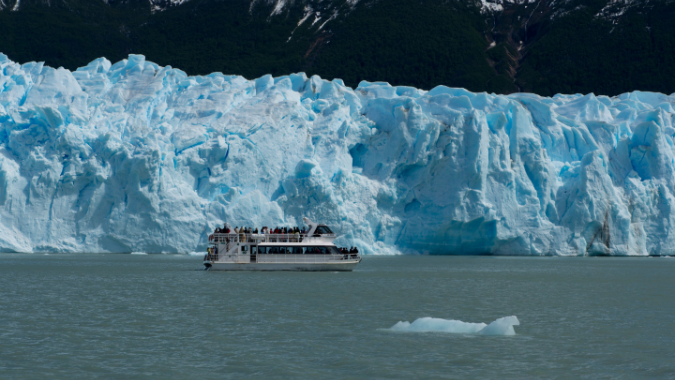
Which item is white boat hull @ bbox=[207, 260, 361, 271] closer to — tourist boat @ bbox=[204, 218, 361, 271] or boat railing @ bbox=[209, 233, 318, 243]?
tourist boat @ bbox=[204, 218, 361, 271]

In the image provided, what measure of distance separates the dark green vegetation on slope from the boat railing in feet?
124

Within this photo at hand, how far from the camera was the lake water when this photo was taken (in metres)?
9.74

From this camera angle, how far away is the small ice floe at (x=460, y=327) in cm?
1188

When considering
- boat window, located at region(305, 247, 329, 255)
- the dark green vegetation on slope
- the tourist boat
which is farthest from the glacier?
the dark green vegetation on slope

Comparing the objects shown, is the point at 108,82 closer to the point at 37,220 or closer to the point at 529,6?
the point at 37,220

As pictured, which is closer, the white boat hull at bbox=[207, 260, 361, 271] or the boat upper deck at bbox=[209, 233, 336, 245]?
the white boat hull at bbox=[207, 260, 361, 271]

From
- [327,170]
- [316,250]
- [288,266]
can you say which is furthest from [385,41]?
[288,266]

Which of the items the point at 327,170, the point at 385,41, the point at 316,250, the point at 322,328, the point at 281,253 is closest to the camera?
the point at 322,328

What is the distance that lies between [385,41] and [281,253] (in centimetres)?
4818

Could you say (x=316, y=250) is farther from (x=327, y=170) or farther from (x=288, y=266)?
(x=327, y=170)

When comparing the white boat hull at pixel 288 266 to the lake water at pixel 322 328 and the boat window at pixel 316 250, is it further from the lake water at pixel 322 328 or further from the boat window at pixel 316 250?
the lake water at pixel 322 328

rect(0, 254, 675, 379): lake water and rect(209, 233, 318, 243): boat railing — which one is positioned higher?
rect(209, 233, 318, 243): boat railing

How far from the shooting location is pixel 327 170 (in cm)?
3541

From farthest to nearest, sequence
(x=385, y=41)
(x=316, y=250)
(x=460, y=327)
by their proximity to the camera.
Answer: (x=385, y=41)
(x=316, y=250)
(x=460, y=327)
